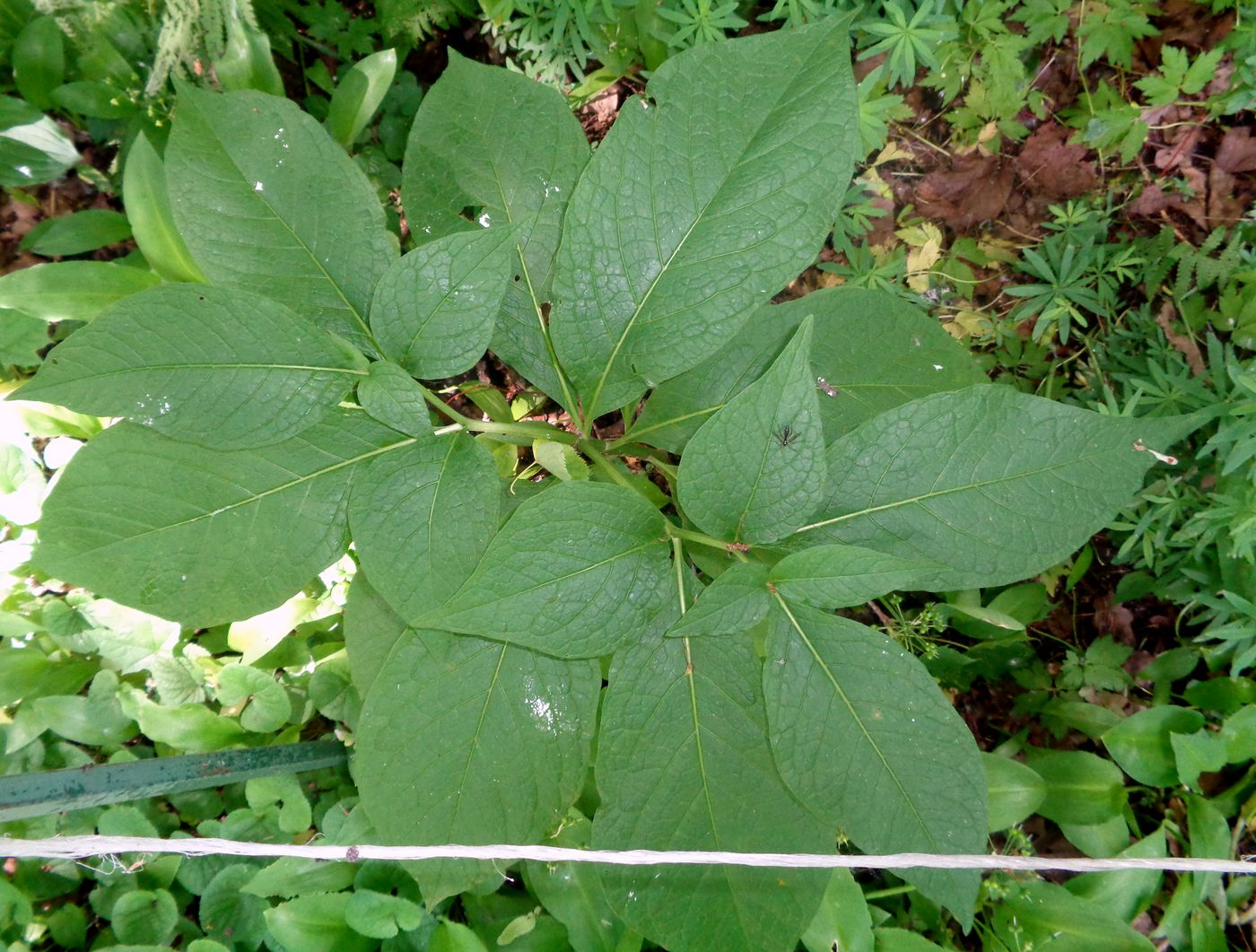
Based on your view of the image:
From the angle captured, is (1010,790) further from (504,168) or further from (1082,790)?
(504,168)

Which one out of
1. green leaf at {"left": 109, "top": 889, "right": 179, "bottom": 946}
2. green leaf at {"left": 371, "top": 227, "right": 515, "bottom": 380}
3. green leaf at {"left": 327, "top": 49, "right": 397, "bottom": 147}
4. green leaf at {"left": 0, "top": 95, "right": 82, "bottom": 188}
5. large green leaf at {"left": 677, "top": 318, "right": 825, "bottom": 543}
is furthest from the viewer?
green leaf at {"left": 0, "top": 95, "right": 82, "bottom": 188}

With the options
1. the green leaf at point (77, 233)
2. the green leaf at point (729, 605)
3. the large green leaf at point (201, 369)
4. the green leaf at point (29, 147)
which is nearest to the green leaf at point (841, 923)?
the green leaf at point (729, 605)

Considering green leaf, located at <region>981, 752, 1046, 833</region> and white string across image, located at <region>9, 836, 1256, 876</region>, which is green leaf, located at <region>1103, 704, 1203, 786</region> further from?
white string across image, located at <region>9, 836, 1256, 876</region>

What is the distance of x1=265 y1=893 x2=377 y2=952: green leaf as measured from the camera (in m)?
1.51

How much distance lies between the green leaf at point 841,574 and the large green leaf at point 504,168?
67 cm

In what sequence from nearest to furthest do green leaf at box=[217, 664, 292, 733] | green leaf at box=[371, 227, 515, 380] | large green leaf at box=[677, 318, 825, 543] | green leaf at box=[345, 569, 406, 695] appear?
large green leaf at box=[677, 318, 825, 543] < green leaf at box=[371, 227, 515, 380] < green leaf at box=[345, 569, 406, 695] < green leaf at box=[217, 664, 292, 733]

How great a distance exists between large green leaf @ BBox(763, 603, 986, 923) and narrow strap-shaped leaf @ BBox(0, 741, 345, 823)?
99 cm

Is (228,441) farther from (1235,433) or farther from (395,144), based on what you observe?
(1235,433)

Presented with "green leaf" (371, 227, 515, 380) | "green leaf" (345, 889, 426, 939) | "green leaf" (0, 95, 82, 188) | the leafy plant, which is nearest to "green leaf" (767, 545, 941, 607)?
the leafy plant

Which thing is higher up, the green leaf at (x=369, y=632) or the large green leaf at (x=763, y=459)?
the large green leaf at (x=763, y=459)

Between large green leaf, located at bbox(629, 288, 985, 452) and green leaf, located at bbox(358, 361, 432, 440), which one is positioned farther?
large green leaf, located at bbox(629, 288, 985, 452)

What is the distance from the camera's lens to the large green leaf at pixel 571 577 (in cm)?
108

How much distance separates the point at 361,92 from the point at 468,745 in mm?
1501

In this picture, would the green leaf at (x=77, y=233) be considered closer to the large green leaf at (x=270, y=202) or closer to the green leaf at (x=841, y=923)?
the large green leaf at (x=270, y=202)
